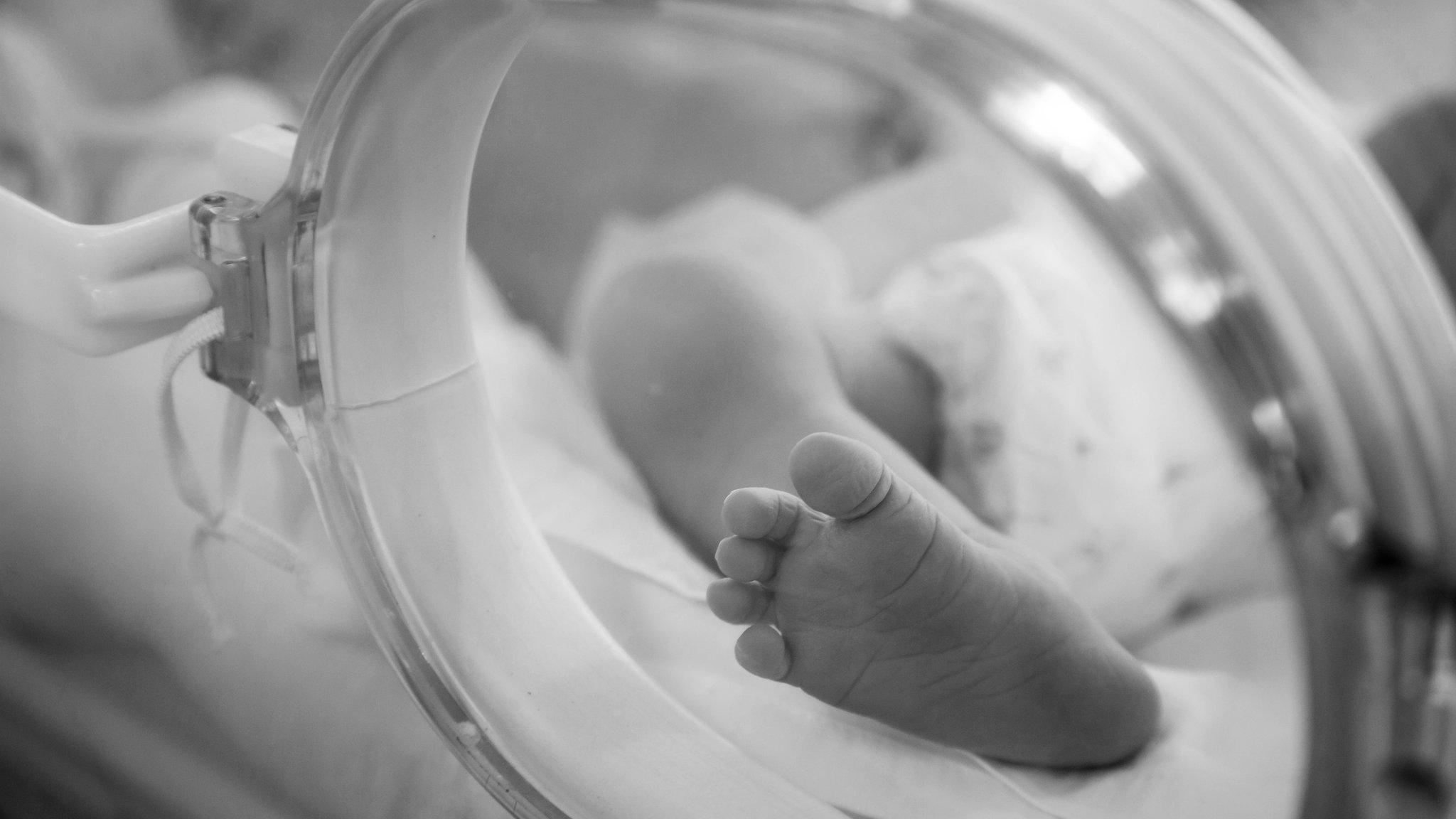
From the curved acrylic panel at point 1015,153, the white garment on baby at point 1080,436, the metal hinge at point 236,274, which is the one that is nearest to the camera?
the curved acrylic panel at point 1015,153

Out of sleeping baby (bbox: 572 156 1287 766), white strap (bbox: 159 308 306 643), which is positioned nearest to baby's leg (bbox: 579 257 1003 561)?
sleeping baby (bbox: 572 156 1287 766)

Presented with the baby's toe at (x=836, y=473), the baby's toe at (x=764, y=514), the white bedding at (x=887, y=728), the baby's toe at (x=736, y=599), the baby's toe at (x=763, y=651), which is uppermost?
the baby's toe at (x=836, y=473)

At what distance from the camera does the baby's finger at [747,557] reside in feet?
1.08

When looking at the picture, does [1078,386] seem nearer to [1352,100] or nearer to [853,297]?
[853,297]

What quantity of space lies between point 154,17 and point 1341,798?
0.51 meters

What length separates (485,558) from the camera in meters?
0.40

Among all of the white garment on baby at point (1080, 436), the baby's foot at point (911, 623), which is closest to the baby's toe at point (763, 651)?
the baby's foot at point (911, 623)

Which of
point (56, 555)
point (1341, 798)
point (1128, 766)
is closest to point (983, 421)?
point (1128, 766)

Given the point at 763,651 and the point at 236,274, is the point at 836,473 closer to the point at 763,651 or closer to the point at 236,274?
the point at 763,651

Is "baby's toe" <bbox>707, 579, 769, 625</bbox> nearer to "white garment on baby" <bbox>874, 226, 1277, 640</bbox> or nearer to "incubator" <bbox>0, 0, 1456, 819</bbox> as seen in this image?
"incubator" <bbox>0, 0, 1456, 819</bbox>

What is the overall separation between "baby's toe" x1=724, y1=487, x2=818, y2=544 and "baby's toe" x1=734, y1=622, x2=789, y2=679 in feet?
0.10

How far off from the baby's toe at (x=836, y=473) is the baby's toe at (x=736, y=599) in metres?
0.04

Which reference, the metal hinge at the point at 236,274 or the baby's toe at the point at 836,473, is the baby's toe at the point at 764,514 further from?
the metal hinge at the point at 236,274

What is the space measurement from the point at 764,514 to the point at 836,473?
3 centimetres
